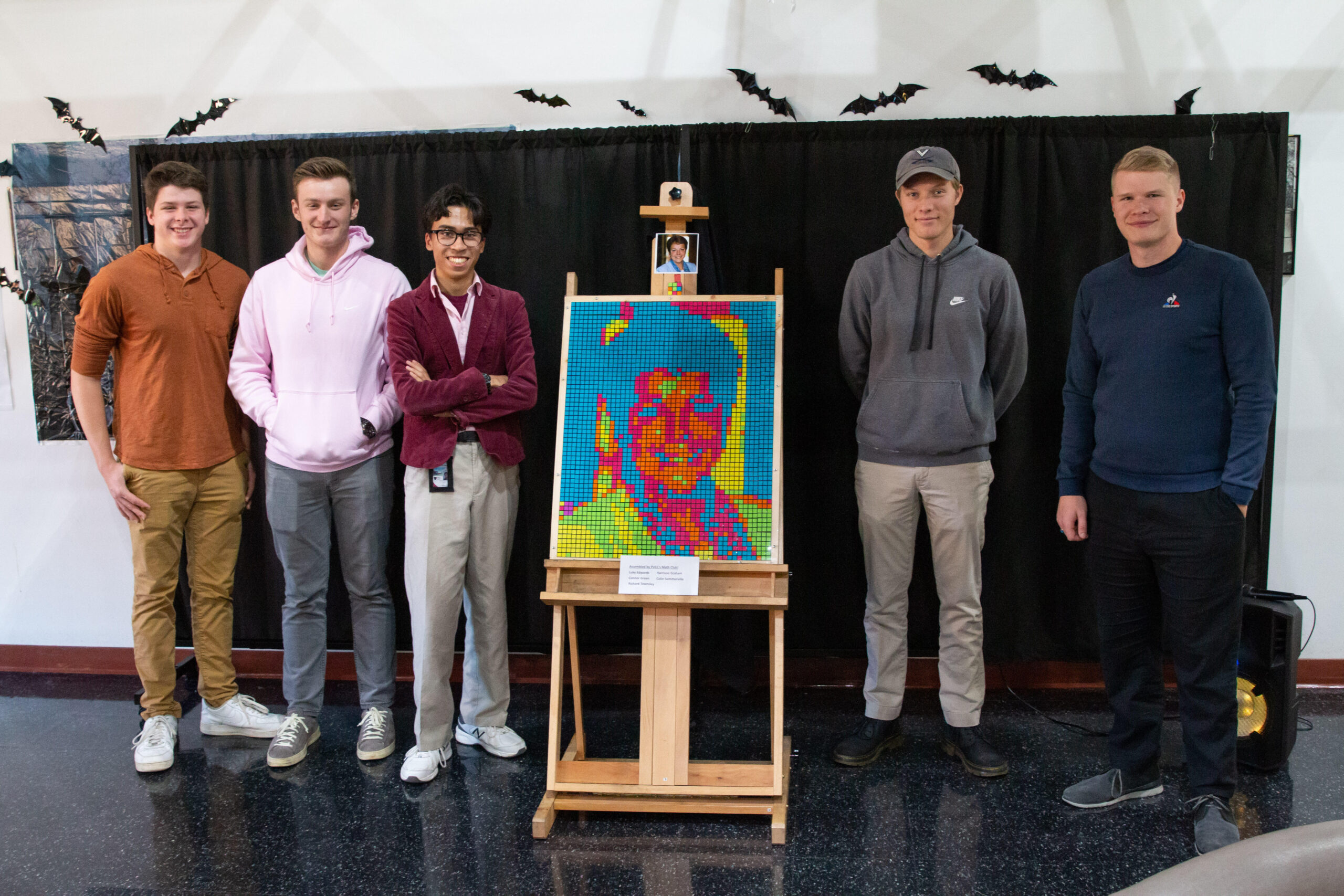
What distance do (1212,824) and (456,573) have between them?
2162 millimetres

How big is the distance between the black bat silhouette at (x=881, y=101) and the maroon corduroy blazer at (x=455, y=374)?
1.48 meters

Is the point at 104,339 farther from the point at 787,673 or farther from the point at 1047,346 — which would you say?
the point at 1047,346

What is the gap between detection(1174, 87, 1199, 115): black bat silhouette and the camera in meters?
3.14

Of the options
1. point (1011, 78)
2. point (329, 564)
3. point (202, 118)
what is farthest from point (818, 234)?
point (202, 118)

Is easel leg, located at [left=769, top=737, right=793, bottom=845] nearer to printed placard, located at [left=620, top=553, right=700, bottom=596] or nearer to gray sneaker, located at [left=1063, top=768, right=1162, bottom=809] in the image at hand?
printed placard, located at [left=620, top=553, right=700, bottom=596]

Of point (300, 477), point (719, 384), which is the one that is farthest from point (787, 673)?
point (300, 477)

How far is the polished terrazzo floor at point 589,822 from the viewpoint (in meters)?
2.26

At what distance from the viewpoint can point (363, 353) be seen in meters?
2.84

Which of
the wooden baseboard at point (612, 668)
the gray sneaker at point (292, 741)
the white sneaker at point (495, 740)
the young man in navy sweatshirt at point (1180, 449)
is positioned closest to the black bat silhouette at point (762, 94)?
the young man in navy sweatshirt at point (1180, 449)

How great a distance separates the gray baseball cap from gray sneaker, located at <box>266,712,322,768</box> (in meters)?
2.57

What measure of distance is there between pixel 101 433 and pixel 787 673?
8.26 ft

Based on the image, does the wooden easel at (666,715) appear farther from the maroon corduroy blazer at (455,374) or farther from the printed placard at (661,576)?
the maroon corduroy blazer at (455,374)

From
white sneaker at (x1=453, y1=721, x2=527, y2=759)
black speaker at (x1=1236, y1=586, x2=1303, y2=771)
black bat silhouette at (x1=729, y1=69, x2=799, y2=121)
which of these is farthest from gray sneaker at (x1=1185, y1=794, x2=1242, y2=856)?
black bat silhouette at (x1=729, y1=69, x2=799, y2=121)

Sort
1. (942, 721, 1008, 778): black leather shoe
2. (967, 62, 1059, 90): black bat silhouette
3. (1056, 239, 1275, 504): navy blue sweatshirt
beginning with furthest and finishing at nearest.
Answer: (967, 62, 1059, 90): black bat silhouette
(942, 721, 1008, 778): black leather shoe
(1056, 239, 1275, 504): navy blue sweatshirt
